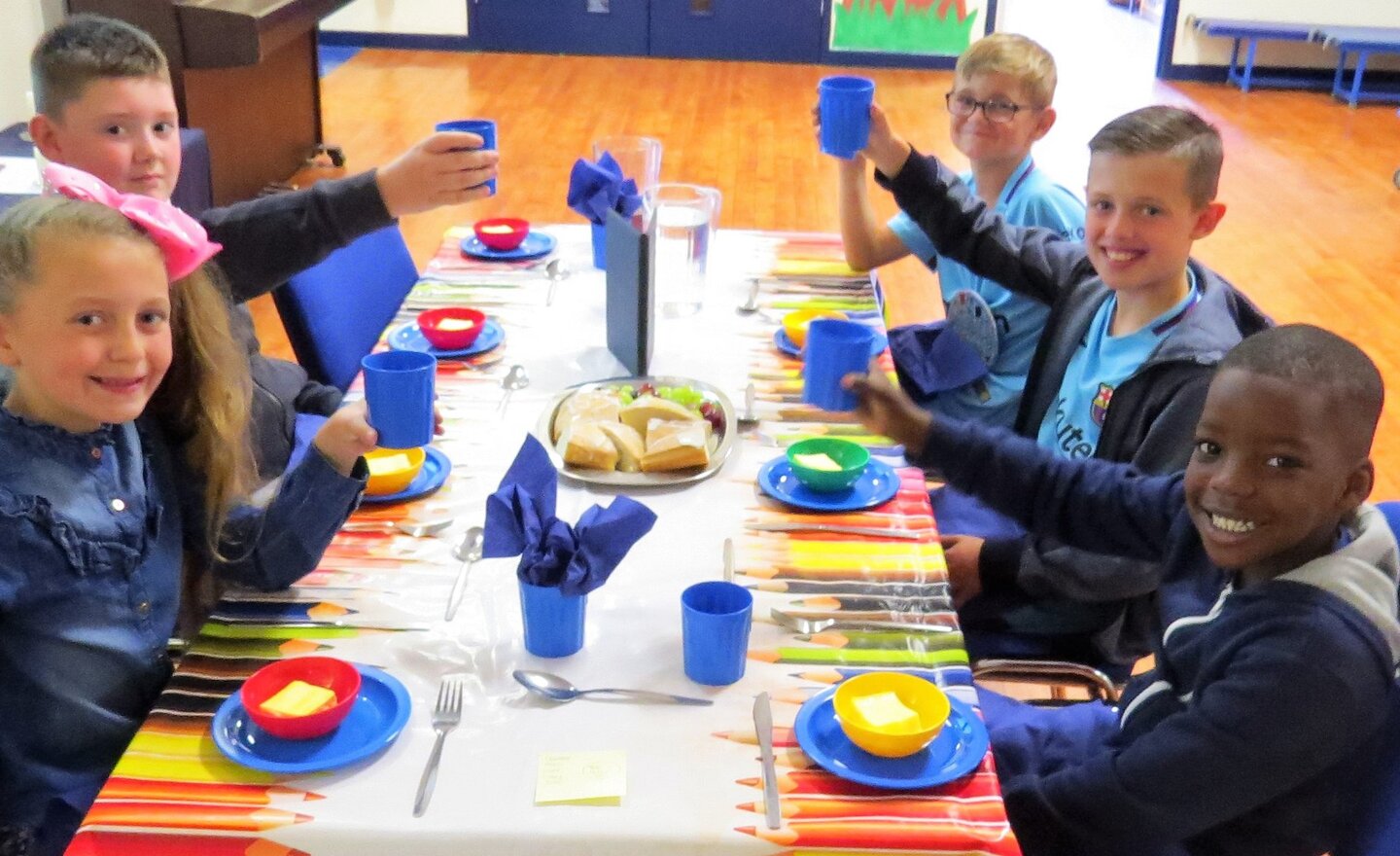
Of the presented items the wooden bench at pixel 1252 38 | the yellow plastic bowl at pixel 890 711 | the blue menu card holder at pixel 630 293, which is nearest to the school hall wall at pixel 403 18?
the wooden bench at pixel 1252 38

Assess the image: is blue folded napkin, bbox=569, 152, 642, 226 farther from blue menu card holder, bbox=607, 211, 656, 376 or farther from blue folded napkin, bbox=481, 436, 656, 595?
blue folded napkin, bbox=481, 436, 656, 595

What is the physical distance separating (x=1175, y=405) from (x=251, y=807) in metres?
1.28

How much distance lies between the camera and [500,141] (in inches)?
252

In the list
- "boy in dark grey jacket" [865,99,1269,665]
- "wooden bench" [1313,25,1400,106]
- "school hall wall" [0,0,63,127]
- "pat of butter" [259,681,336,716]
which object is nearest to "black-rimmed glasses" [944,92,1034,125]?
"boy in dark grey jacket" [865,99,1269,665]

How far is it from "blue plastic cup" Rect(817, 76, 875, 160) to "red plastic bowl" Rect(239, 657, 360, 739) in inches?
53.3

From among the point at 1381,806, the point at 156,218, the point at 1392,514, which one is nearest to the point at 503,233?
the point at 156,218

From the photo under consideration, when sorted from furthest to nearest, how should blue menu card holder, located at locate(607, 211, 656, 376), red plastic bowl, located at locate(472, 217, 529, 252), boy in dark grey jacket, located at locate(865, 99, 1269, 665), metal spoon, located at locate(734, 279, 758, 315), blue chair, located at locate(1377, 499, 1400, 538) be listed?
red plastic bowl, located at locate(472, 217, 529, 252), metal spoon, located at locate(734, 279, 758, 315), blue menu card holder, located at locate(607, 211, 656, 376), boy in dark grey jacket, located at locate(865, 99, 1269, 665), blue chair, located at locate(1377, 499, 1400, 538)

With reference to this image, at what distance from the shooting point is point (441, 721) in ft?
4.19

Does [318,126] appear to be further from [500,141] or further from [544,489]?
[544,489]

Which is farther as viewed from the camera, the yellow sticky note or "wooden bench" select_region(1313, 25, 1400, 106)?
"wooden bench" select_region(1313, 25, 1400, 106)

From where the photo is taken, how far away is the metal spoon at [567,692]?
4.33 feet

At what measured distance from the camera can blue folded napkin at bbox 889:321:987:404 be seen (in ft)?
8.30

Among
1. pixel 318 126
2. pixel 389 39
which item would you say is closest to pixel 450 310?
pixel 318 126

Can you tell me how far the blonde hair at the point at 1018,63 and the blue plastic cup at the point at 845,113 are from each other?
1.34ft
